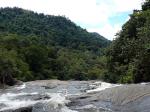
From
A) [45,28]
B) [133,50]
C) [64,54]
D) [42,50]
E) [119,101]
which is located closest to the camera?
[119,101]

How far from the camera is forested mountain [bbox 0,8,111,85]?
74.9m

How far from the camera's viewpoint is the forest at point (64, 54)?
3460 centimetres

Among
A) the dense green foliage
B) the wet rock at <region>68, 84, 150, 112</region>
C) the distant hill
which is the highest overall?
the distant hill

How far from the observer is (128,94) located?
14.7m

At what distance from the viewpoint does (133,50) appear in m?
36.2

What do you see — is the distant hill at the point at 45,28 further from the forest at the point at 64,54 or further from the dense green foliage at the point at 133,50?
the dense green foliage at the point at 133,50

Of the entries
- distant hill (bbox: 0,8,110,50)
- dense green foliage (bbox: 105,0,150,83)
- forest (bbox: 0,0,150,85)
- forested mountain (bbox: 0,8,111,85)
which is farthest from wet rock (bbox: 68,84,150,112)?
distant hill (bbox: 0,8,110,50)

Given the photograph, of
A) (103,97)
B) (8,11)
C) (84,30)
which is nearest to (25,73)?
(103,97)

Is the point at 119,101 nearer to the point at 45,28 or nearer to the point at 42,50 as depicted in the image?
the point at 42,50

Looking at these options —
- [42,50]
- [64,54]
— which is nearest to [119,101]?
[42,50]

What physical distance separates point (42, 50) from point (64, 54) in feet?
104

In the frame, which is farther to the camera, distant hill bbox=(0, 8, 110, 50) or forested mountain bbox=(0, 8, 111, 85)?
distant hill bbox=(0, 8, 110, 50)

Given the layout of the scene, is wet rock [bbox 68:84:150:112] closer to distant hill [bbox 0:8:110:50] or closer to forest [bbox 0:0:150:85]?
forest [bbox 0:0:150:85]

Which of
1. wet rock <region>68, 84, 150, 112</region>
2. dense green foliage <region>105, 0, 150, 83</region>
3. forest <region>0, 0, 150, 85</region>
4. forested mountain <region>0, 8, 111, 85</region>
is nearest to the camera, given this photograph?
wet rock <region>68, 84, 150, 112</region>
